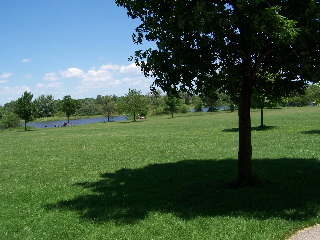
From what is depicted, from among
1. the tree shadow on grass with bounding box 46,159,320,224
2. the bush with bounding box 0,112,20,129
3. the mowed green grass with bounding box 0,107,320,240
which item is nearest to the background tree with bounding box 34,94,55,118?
the bush with bounding box 0,112,20,129

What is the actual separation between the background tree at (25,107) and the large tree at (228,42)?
177ft

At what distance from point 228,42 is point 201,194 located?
449 cm

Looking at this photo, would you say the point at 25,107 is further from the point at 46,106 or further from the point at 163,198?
the point at 46,106

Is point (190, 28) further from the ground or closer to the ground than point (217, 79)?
further from the ground

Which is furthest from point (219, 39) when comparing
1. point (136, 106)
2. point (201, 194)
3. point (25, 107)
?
point (136, 106)

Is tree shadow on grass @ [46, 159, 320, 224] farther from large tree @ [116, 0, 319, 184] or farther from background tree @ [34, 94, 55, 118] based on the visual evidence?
background tree @ [34, 94, 55, 118]

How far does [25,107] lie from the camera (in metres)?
59.0

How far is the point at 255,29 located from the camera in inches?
316

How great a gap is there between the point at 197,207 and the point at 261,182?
2780mm

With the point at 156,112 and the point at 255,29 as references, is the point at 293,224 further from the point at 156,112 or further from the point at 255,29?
the point at 156,112

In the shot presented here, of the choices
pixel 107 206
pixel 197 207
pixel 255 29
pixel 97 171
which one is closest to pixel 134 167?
pixel 97 171

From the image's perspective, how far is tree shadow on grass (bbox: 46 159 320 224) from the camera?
26.4ft

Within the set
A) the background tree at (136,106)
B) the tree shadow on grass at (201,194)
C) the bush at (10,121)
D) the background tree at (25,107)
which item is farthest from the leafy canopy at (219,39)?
the bush at (10,121)

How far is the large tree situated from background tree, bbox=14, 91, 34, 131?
5410 centimetres
